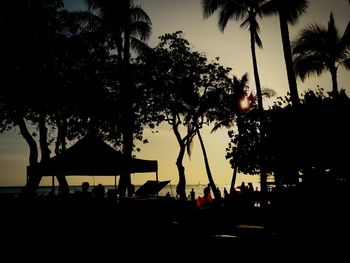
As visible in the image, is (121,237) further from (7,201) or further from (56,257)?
(7,201)

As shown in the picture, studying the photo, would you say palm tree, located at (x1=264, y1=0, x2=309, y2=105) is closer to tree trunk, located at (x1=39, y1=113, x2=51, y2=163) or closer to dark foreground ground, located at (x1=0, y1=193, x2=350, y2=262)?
dark foreground ground, located at (x1=0, y1=193, x2=350, y2=262)

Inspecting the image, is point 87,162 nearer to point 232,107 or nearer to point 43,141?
point 43,141

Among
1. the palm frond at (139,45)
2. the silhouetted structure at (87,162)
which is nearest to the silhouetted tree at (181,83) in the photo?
the palm frond at (139,45)

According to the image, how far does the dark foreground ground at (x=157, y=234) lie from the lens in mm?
4914

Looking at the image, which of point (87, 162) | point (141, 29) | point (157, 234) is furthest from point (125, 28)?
point (157, 234)

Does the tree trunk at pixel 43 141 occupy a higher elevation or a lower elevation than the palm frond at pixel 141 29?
lower

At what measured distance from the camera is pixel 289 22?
18.7 metres

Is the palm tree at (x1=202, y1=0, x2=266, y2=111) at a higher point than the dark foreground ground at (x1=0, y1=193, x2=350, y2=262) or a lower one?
higher

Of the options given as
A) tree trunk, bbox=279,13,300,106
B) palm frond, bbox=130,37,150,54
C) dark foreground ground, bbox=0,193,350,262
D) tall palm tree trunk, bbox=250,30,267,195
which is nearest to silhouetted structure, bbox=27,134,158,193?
dark foreground ground, bbox=0,193,350,262

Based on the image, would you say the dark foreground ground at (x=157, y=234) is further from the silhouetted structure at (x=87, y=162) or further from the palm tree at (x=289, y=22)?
the palm tree at (x=289, y=22)

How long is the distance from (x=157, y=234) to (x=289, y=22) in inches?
635

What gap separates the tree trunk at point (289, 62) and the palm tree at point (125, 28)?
974 centimetres

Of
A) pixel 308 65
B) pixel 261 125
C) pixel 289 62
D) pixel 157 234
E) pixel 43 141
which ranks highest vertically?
pixel 308 65

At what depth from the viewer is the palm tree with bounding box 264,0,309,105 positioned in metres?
15.7
